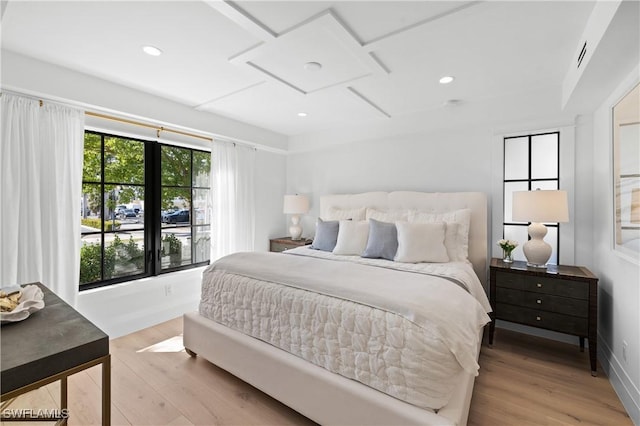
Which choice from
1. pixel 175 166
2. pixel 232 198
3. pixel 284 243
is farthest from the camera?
pixel 284 243

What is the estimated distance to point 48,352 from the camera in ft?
3.12

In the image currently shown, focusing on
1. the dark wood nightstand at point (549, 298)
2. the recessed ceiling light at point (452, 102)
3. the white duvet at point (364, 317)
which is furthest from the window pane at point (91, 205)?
the dark wood nightstand at point (549, 298)

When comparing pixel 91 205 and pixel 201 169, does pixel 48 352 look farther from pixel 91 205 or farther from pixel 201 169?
pixel 201 169

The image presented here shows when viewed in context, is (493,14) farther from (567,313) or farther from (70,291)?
(70,291)

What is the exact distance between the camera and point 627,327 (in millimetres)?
1953

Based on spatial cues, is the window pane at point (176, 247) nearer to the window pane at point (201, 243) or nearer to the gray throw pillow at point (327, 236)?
the window pane at point (201, 243)

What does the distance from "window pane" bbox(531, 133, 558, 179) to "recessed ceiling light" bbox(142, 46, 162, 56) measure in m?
3.54

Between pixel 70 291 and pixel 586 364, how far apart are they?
174 inches

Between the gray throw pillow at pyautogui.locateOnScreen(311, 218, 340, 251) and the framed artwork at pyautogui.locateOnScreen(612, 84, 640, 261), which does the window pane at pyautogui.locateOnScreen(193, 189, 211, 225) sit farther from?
the framed artwork at pyautogui.locateOnScreen(612, 84, 640, 261)

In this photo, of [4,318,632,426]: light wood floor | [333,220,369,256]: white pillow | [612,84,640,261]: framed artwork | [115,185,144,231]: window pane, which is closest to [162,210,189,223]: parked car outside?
[115,185,144,231]: window pane

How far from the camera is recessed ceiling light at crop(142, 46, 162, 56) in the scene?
83.4 inches

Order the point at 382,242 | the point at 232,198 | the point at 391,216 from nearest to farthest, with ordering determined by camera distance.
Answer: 1. the point at 382,242
2. the point at 391,216
3. the point at 232,198

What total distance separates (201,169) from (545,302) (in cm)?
394

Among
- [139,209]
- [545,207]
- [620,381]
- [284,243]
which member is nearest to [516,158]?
[545,207]
